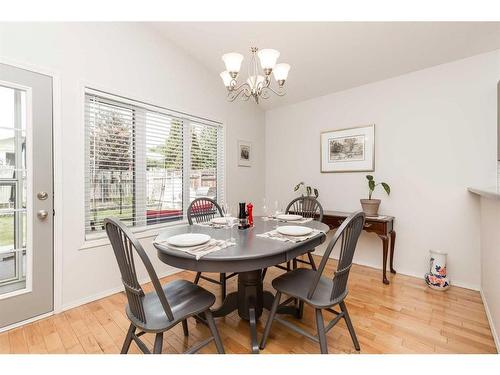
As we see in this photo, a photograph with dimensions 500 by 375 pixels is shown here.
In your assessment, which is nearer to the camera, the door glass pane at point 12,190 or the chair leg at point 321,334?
the chair leg at point 321,334

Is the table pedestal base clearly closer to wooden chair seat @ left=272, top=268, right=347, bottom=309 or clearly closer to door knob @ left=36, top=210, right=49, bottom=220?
wooden chair seat @ left=272, top=268, right=347, bottom=309

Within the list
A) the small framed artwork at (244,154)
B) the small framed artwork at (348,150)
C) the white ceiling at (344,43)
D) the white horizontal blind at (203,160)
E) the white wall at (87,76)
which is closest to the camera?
the white wall at (87,76)

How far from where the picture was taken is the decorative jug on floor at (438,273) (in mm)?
2406

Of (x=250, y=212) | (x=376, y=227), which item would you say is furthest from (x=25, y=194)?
(x=376, y=227)

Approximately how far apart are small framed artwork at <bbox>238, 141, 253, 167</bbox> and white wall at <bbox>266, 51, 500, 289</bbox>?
113cm

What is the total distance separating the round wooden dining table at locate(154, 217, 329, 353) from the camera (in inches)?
50.1

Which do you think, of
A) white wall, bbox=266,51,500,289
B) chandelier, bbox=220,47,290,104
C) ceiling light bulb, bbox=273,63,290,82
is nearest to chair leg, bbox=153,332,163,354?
chandelier, bbox=220,47,290,104

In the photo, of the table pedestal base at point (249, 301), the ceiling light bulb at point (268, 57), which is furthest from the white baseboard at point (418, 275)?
the ceiling light bulb at point (268, 57)

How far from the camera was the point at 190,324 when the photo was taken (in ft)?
6.12

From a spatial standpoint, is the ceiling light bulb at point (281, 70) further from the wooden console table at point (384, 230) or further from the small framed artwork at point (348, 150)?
the wooden console table at point (384, 230)

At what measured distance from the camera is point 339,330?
1.75 metres

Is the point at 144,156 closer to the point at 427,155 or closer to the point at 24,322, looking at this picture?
the point at 24,322

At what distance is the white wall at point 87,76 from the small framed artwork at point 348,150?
1.89 metres

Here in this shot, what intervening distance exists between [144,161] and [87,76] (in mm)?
916
